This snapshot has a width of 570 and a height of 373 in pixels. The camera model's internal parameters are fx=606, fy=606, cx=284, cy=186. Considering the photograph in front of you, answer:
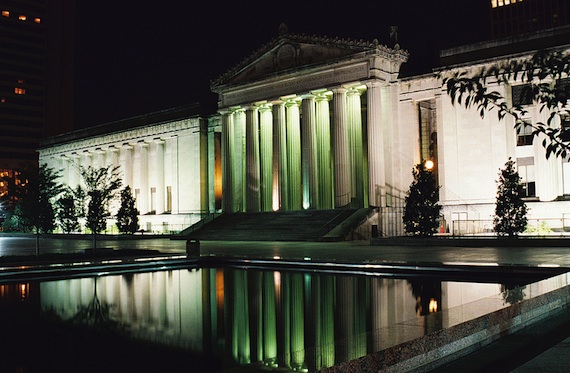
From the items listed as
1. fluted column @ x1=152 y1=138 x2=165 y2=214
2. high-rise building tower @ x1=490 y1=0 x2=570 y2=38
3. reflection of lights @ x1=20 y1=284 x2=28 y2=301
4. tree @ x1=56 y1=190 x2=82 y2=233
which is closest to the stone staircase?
tree @ x1=56 y1=190 x2=82 y2=233

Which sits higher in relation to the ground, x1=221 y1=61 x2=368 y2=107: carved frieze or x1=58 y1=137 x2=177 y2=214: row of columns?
x1=221 y1=61 x2=368 y2=107: carved frieze

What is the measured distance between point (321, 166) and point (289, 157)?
355 centimetres

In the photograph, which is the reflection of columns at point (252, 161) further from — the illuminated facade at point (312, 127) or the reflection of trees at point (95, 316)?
the reflection of trees at point (95, 316)

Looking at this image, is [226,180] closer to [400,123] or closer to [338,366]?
[400,123]

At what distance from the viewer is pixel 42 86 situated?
Result: 159m

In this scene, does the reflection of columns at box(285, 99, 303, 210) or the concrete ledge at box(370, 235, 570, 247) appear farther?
the reflection of columns at box(285, 99, 303, 210)

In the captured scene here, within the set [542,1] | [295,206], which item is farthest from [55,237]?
[542,1]

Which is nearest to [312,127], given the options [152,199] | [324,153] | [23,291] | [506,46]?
[324,153]

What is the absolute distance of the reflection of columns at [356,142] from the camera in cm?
4944

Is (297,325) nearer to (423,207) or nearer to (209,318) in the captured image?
(209,318)

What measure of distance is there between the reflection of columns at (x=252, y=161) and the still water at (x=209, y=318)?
112 ft

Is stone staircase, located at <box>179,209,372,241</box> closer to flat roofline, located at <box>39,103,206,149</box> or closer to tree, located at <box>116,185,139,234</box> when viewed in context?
tree, located at <box>116,185,139,234</box>

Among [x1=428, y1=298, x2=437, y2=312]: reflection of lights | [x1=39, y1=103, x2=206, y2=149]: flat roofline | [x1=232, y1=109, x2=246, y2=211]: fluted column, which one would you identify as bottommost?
[x1=428, y1=298, x2=437, y2=312]: reflection of lights

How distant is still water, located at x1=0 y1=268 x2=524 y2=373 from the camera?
29.9ft
